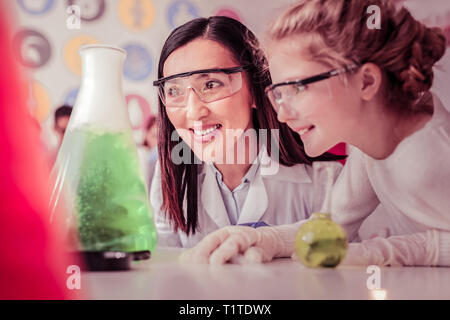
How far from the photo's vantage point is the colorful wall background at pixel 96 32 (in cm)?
77

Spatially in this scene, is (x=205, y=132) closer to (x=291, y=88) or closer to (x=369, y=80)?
(x=291, y=88)

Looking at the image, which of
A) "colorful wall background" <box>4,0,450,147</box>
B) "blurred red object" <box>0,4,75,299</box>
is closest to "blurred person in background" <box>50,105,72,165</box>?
"colorful wall background" <box>4,0,450,147</box>

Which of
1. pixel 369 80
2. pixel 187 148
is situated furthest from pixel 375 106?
pixel 187 148

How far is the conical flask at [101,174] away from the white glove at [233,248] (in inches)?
2.7

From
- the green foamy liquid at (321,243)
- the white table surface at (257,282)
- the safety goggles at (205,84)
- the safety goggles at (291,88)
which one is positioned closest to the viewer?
the white table surface at (257,282)

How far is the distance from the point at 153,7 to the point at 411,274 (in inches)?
24.7

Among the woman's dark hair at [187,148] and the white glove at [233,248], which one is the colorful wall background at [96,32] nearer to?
the woman's dark hair at [187,148]

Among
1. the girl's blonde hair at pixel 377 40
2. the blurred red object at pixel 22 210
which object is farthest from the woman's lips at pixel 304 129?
the blurred red object at pixel 22 210

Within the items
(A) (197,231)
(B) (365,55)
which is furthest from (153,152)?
(B) (365,55)

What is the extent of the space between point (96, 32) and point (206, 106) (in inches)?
9.8

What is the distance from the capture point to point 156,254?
0.71 m

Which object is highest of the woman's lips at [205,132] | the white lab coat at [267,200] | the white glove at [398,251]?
the woman's lips at [205,132]

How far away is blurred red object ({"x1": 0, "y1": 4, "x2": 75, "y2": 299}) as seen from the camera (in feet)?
1.50
